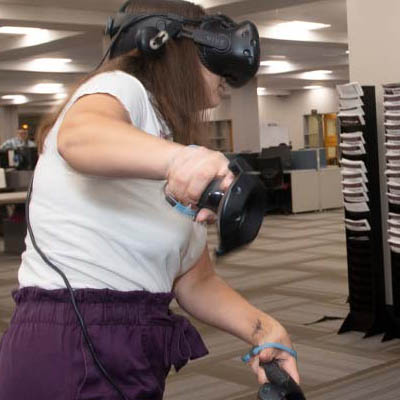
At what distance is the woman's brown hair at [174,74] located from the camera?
45.5 inches

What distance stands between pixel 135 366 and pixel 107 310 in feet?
0.31

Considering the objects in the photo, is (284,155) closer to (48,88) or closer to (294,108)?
(48,88)

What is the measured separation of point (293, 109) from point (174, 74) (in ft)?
90.5

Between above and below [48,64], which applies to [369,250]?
below

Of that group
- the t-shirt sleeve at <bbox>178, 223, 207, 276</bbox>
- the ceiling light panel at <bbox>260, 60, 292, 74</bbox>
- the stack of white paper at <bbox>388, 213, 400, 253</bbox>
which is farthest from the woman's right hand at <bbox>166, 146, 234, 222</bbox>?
the ceiling light panel at <bbox>260, 60, 292, 74</bbox>

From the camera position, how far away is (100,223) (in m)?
1.14

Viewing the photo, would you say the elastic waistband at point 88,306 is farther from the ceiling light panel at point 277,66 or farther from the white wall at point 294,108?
the white wall at point 294,108

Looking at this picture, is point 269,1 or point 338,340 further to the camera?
point 269,1

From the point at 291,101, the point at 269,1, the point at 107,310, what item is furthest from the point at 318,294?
the point at 291,101

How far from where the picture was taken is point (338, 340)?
5090mm

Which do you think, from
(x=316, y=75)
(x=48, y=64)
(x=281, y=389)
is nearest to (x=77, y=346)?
(x=281, y=389)

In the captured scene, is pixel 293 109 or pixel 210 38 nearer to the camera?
pixel 210 38

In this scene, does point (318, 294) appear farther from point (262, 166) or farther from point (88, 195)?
point (262, 166)

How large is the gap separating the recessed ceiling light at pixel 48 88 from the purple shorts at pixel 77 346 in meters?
22.4
